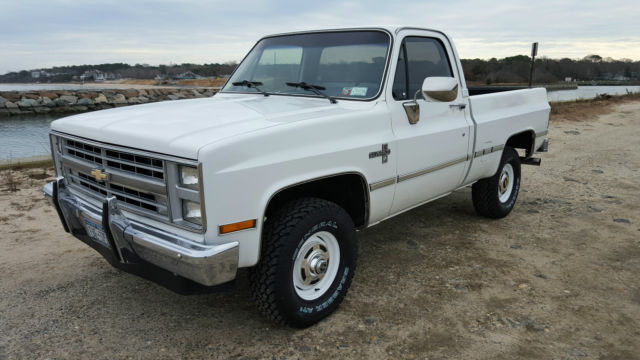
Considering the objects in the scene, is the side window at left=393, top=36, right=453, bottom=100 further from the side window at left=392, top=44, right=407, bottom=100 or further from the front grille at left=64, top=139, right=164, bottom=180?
the front grille at left=64, top=139, right=164, bottom=180

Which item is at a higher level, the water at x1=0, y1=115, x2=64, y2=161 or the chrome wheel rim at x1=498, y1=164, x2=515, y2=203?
the chrome wheel rim at x1=498, y1=164, x2=515, y2=203

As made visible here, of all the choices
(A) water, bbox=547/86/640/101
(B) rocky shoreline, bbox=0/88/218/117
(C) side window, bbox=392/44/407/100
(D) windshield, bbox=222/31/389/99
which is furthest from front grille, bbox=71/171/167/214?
(B) rocky shoreline, bbox=0/88/218/117

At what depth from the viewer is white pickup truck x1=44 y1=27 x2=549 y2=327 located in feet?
8.36

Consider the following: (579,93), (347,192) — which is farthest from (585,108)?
(347,192)

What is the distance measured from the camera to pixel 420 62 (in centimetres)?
412

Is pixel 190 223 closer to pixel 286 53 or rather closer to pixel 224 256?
pixel 224 256

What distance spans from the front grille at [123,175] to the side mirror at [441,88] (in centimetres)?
204

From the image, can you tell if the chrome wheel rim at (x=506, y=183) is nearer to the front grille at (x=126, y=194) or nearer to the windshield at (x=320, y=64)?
the windshield at (x=320, y=64)

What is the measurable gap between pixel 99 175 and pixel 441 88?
2431 millimetres

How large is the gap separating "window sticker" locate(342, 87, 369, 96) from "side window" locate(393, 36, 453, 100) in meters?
0.26

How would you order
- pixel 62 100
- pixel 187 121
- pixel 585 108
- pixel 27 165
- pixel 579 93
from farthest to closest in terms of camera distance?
pixel 62 100
pixel 579 93
pixel 585 108
pixel 27 165
pixel 187 121

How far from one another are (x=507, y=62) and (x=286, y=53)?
1840 cm

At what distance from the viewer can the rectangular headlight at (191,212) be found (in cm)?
256

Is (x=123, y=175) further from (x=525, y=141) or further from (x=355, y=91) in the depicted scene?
(x=525, y=141)
